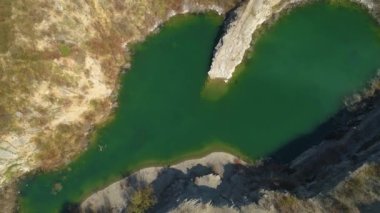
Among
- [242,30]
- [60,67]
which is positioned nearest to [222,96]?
[242,30]

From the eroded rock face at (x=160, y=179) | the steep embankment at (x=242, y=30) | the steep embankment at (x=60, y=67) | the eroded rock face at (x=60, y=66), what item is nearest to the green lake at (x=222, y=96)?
the eroded rock face at (x=160, y=179)

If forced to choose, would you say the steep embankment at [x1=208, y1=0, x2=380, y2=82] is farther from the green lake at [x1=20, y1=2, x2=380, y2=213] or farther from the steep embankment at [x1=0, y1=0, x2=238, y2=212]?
the steep embankment at [x1=0, y1=0, x2=238, y2=212]

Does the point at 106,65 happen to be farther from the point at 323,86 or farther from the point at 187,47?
the point at 323,86

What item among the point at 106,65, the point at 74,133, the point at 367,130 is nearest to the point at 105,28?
the point at 106,65

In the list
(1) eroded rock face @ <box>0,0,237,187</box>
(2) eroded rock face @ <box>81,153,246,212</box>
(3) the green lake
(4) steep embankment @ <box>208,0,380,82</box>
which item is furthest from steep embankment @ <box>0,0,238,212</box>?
(2) eroded rock face @ <box>81,153,246,212</box>

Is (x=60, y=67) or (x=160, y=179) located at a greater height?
(x=60, y=67)

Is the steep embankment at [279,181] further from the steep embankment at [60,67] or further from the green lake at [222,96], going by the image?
the steep embankment at [60,67]

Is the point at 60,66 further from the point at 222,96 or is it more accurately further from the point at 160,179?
the point at 222,96
